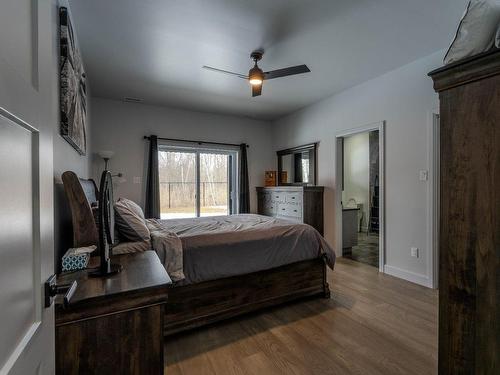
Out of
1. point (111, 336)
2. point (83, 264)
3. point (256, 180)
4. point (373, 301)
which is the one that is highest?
point (256, 180)

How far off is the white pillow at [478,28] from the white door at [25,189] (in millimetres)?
1319

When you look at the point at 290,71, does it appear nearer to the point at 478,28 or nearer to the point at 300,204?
the point at 478,28

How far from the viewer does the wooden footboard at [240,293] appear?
209 centimetres

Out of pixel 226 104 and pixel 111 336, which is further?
pixel 226 104

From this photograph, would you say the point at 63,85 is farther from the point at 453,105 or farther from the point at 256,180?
the point at 256,180

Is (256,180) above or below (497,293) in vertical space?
above

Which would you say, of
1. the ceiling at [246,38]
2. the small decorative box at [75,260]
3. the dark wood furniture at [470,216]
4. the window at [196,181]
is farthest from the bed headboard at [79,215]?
the window at [196,181]

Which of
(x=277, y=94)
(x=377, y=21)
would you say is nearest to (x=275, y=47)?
(x=377, y=21)

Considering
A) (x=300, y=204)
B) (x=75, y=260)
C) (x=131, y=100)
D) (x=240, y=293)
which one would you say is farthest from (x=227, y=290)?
(x=131, y=100)

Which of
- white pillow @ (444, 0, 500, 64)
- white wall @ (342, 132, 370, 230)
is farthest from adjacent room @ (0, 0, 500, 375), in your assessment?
white wall @ (342, 132, 370, 230)

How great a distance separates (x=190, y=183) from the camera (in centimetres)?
520

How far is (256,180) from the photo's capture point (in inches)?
226

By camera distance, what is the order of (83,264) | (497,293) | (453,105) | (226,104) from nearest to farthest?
(497,293) → (453,105) → (83,264) → (226,104)

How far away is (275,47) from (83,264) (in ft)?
8.83
